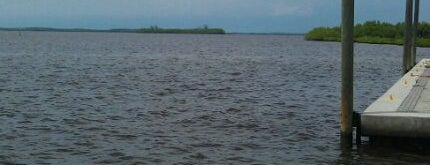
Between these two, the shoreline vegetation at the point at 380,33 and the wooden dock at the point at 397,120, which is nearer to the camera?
the wooden dock at the point at 397,120

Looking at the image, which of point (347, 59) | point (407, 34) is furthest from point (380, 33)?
point (347, 59)

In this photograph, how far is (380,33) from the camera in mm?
134500

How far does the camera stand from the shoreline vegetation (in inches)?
4491

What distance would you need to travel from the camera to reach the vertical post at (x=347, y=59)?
12.7 metres

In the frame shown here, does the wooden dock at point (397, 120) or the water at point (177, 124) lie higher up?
the wooden dock at point (397, 120)

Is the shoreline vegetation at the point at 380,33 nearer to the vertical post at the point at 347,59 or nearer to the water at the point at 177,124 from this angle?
the water at the point at 177,124

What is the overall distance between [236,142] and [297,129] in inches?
102

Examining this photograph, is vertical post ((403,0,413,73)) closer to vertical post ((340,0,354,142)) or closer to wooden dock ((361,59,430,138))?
wooden dock ((361,59,430,138))

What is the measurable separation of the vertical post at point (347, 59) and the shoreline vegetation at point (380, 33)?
9629 cm

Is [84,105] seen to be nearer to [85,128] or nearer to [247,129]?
[85,128]

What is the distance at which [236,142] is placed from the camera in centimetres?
1536

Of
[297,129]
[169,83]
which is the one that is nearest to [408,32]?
[169,83]

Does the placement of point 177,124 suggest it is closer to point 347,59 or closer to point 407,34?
point 347,59

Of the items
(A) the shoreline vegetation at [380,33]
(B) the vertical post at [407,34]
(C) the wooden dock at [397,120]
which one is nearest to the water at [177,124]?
(C) the wooden dock at [397,120]
